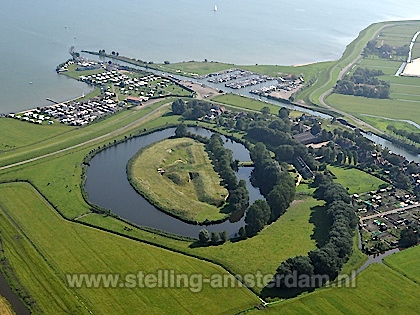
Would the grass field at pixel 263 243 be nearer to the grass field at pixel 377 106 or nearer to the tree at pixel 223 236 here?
the tree at pixel 223 236

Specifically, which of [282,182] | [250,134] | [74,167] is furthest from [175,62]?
[282,182]

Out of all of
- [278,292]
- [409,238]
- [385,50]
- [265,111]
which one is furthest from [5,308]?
[385,50]

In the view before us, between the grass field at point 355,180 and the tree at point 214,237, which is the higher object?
the grass field at point 355,180

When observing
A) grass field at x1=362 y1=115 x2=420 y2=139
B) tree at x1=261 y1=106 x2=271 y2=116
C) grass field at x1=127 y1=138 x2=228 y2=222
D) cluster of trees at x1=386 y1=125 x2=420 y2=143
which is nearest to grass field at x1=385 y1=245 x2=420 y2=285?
grass field at x1=127 y1=138 x2=228 y2=222

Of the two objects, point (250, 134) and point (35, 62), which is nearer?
point (250, 134)

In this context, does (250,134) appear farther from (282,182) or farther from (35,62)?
(35,62)

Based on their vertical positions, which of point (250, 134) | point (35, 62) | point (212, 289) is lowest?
point (212, 289)

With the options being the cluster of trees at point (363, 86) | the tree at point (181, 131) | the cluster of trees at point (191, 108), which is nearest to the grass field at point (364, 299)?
the tree at point (181, 131)
